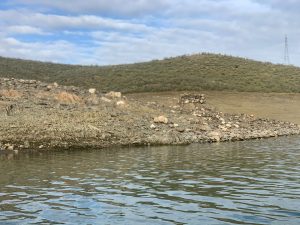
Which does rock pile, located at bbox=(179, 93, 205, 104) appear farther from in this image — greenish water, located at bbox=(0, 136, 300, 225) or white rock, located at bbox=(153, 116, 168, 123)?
greenish water, located at bbox=(0, 136, 300, 225)

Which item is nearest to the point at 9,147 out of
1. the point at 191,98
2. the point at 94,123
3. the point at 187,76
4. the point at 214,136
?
the point at 94,123

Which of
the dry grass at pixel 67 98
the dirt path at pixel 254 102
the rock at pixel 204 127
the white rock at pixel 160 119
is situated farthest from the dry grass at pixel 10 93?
the dirt path at pixel 254 102

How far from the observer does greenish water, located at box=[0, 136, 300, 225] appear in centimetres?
830

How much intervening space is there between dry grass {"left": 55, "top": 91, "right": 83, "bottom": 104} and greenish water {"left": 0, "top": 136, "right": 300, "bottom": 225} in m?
6.15

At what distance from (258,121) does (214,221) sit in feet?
79.1

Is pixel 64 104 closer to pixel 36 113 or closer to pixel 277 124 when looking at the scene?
pixel 36 113

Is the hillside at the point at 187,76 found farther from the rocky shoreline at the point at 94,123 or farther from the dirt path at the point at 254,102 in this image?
the rocky shoreline at the point at 94,123

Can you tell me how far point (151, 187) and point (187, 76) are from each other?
3939 centimetres

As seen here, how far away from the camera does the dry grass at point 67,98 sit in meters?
25.0

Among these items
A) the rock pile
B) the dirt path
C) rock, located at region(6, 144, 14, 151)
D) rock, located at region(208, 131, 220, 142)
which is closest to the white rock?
rock, located at region(208, 131, 220, 142)

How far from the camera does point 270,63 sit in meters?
64.9

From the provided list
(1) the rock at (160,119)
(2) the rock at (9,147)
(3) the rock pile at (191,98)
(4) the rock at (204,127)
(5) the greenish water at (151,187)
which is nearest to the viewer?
(5) the greenish water at (151,187)

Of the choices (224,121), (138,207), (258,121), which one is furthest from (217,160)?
(258,121)

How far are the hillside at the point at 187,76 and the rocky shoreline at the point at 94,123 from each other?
16.7 m
